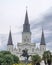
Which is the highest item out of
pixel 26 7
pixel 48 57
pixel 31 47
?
pixel 26 7

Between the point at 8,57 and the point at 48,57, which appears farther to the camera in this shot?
the point at 8,57

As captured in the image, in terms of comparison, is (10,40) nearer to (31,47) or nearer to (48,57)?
(31,47)

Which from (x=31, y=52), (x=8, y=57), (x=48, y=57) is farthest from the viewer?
(x=31, y=52)

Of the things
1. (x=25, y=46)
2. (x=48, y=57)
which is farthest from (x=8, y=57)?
(x=25, y=46)

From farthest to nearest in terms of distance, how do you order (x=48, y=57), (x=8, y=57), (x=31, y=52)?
(x=31, y=52) → (x=8, y=57) → (x=48, y=57)

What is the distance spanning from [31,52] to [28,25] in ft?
35.4

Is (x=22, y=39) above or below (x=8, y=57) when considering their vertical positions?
above

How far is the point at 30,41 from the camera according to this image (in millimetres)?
175000

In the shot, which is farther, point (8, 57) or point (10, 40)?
point (10, 40)

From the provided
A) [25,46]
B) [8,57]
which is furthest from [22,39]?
[8,57]

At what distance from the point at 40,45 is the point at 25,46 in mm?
5916

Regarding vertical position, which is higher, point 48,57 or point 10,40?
point 10,40

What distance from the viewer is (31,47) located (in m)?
176

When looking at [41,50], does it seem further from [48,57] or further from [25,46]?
[48,57]
